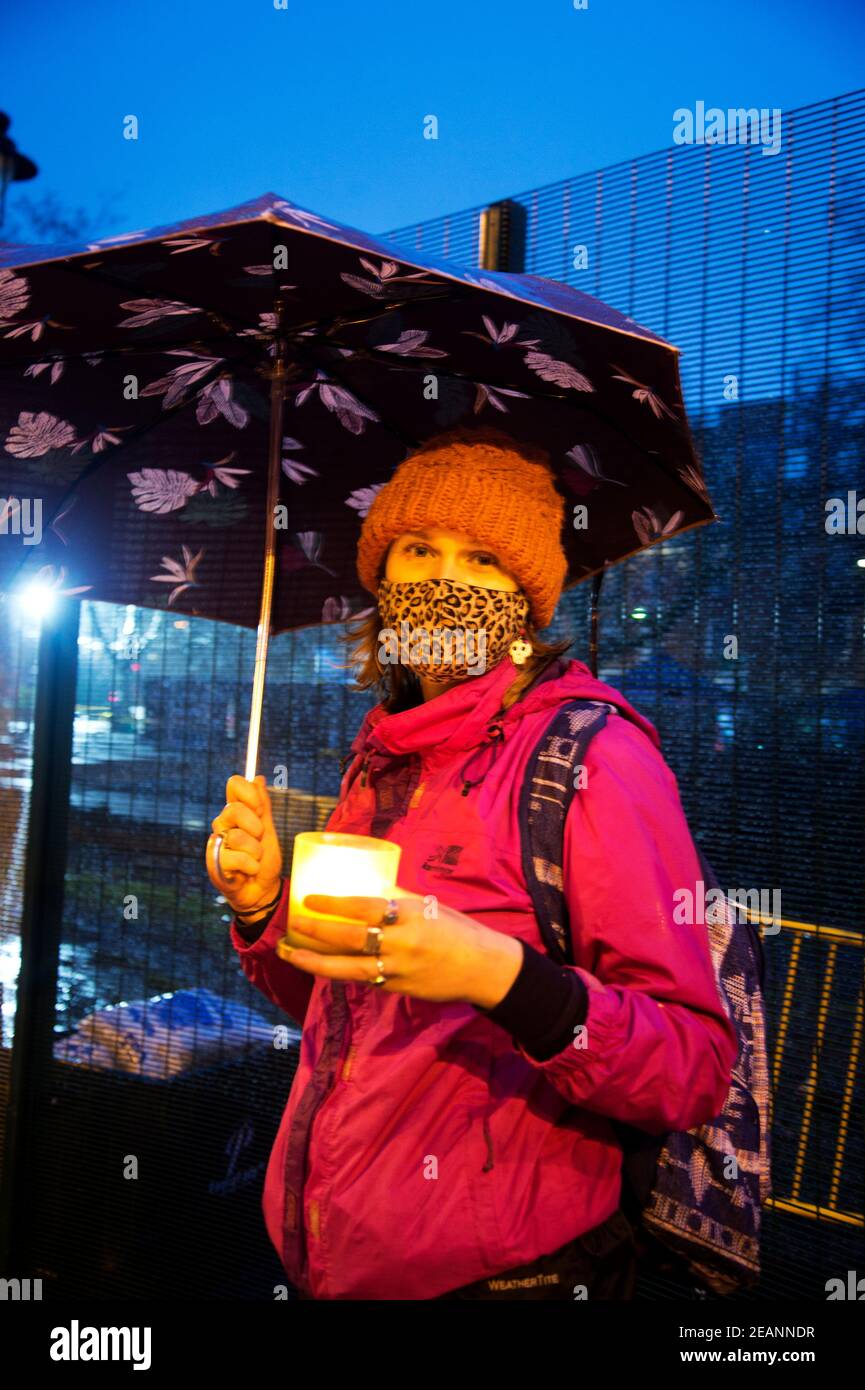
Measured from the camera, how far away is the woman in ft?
4.25

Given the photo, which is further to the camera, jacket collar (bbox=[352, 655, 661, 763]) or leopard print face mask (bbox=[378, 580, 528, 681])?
leopard print face mask (bbox=[378, 580, 528, 681])

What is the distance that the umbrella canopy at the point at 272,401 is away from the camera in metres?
1.58

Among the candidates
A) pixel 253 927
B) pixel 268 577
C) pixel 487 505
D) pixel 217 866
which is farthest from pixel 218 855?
pixel 487 505

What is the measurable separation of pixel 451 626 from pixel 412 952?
27.6 inches

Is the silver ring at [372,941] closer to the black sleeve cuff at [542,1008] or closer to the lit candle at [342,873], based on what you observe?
the lit candle at [342,873]

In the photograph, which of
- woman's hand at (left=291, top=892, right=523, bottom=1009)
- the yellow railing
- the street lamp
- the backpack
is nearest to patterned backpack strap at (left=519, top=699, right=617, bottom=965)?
the backpack

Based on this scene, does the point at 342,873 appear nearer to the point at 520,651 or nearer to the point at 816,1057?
the point at 520,651

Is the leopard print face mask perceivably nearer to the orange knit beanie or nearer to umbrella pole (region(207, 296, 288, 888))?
the orange knit beanie

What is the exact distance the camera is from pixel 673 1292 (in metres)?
2.85

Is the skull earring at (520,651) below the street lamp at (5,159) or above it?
below

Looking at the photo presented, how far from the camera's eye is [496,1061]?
1.54m

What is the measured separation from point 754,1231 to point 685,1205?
0.43ft

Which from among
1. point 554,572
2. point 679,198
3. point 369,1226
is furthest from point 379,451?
point 369,1226

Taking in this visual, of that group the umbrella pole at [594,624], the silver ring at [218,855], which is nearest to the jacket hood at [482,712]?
the silver ring at [218,855]
